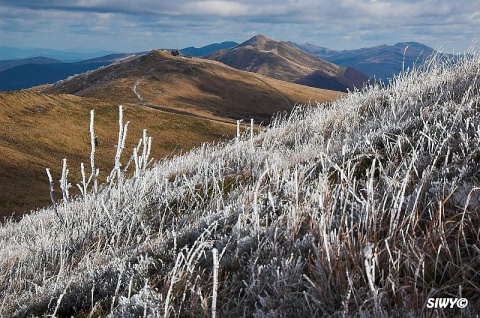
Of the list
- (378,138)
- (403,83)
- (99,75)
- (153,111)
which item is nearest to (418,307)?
(378,138)

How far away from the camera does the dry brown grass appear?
120ft

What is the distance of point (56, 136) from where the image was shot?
171 feet

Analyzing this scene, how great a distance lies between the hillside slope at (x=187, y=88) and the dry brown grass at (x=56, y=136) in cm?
1497

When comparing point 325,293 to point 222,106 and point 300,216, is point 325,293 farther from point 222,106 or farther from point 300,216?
point 222,106

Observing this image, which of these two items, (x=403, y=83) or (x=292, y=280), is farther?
(x=403, y=83)

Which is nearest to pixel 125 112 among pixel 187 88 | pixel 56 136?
pixel 56 136

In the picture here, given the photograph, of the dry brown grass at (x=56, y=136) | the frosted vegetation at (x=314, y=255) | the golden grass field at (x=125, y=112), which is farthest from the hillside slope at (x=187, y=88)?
the frosted vegetation at (x=314, y=255)

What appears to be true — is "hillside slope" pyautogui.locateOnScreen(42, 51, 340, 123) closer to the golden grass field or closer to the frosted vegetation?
the golden grass field

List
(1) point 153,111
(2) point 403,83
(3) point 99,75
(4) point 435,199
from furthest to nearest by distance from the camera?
(3) point 99,75 < (1) point 153,111 < (2) point 403,83 < (4) point 435,199

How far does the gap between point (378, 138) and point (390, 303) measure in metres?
3.13

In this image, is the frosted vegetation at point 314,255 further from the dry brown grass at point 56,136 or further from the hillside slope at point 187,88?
the hillside slope at point 187,88

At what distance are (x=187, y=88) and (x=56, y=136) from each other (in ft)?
168

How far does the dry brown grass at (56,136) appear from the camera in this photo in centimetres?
3650

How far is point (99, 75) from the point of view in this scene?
112 m
